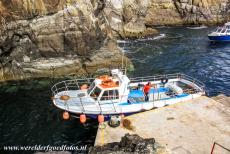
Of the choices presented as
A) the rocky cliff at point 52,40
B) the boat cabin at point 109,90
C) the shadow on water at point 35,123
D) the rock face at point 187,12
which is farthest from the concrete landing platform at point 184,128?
the rock face at point 187,12

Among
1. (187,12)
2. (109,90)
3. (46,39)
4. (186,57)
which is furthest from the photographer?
(187,12)

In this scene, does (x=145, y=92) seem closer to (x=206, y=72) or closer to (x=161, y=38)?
(x=206, y=72)

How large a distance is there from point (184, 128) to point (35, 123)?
1344 centimetres

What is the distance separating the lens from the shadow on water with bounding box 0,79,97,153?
26084 mm

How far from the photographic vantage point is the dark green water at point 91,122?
26.8 meters

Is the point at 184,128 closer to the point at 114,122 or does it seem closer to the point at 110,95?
the point at 114,122

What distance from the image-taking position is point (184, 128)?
21.9 m

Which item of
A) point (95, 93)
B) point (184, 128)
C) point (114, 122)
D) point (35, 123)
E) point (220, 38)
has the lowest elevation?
point (35, 123)

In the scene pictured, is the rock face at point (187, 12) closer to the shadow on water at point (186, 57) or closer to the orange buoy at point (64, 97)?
the shadow on water at point (186, 57)

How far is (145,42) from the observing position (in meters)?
56.6

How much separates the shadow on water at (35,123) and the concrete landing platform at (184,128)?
16.7ft

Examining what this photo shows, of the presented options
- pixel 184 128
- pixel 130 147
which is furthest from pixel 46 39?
pixel 130 147

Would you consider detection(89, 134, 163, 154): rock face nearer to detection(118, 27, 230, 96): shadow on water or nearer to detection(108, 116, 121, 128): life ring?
detection(108, 116, 121, 128): life ring

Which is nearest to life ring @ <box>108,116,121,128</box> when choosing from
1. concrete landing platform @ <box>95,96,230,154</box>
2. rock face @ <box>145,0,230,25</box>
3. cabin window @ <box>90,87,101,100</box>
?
concrete landing platform @ <box>95,96,230,154</box>
